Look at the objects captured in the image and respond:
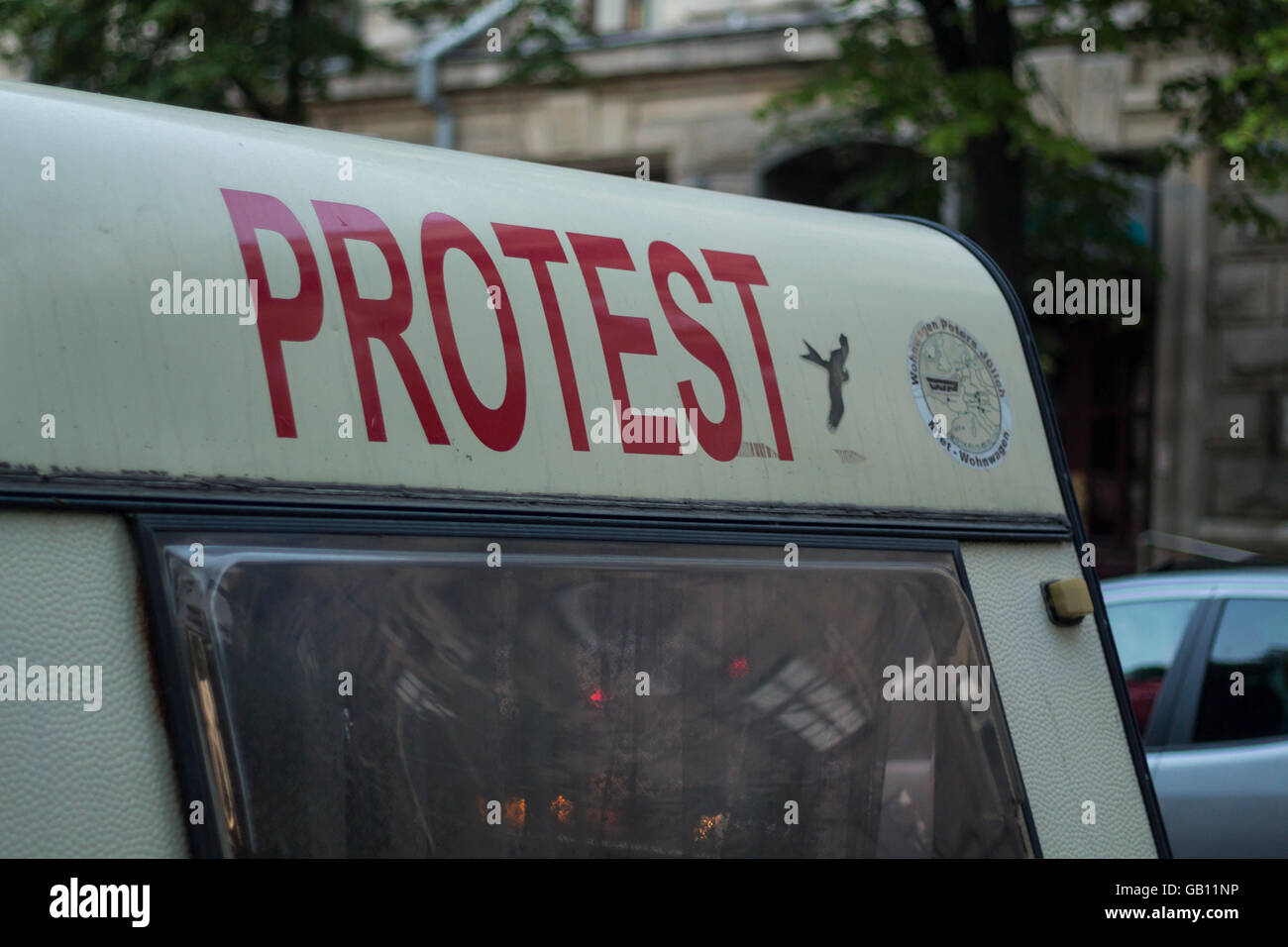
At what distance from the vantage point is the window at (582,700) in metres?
1.71

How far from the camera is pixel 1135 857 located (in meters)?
2.46

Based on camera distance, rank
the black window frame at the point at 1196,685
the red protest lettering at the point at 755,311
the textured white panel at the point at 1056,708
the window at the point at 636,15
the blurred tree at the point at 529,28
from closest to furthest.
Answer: the red protest lettering at the point at 755,311 → the textured white panel at the point at 1056,708 → the black window frame at the point at 1196,685 → the blurred tree at the point at 529,28 → the window at the point at 636,15

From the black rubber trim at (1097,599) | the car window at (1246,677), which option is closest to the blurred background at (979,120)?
the car window at (1246,677)

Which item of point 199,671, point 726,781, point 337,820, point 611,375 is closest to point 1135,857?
point 726,781

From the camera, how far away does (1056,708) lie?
243cm

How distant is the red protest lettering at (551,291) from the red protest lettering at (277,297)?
314mm

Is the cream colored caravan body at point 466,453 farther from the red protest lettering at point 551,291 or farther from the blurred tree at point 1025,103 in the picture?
the blurred tree at point 1025,103

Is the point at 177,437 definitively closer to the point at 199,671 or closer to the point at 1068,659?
the point at 199,671

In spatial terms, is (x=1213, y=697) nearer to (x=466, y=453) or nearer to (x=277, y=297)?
(x=466, y=453)

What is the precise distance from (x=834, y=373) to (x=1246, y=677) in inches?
134

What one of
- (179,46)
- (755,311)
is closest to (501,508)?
(755,311)

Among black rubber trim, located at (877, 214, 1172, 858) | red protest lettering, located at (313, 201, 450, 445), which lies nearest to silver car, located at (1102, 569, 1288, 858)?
black rubber trim, located at (877, 214, 1172, 858)

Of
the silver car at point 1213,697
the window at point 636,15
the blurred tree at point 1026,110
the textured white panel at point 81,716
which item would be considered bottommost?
the silver car at point 1213,697

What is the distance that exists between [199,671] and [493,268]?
0.71m
